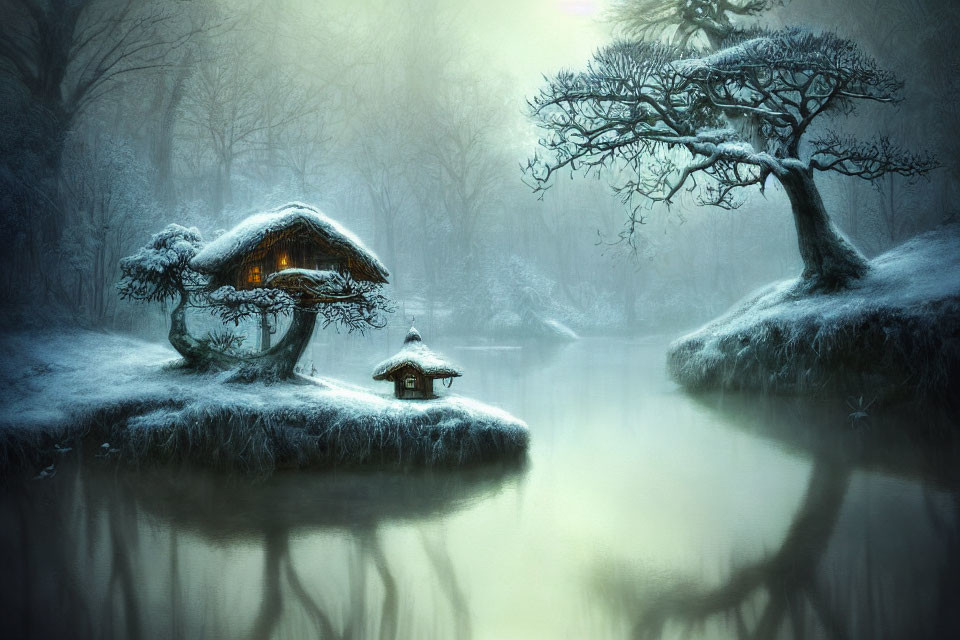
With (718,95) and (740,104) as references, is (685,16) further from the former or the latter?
(740,104)

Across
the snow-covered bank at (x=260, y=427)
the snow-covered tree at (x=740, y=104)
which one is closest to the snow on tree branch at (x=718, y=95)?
the snow-covered tree at (x=740, y=104)

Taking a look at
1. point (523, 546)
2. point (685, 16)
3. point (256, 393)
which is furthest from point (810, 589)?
point (685, 16)

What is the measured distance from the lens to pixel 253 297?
443cm

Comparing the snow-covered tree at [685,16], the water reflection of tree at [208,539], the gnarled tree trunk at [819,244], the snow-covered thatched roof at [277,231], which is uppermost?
the snow-covered tree at [685,16]

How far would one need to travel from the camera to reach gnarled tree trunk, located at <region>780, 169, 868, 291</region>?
626cm

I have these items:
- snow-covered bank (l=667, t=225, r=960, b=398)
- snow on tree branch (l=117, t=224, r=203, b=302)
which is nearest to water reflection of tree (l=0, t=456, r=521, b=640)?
snow on tree branch (l=117, t=224, r=203, b=302)

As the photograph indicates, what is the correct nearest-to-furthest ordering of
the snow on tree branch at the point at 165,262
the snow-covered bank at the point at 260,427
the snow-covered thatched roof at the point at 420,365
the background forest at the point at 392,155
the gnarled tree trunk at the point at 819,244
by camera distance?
1. the snow-covered bank at the point at 260,427
2. the snow-covered thatched roof at the point at 420,365
3. the snow on tree branch at the point at 165,262
4. the gnarled tree trunk at the point at 819,244
5. the background forest at the point at 392,155

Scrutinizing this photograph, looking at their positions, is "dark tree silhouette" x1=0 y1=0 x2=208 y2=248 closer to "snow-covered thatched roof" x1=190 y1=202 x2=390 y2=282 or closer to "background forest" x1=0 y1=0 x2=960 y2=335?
"background forest" x1=0 y1=0 x2=960 y2=335

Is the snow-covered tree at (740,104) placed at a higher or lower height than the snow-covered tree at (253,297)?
higher

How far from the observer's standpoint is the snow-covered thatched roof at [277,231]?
433 cm

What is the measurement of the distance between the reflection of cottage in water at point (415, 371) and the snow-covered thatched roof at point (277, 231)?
27.4 inches

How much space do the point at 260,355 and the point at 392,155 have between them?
8431 mm

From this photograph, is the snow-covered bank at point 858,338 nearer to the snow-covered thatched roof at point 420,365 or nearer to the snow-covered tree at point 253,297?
the snow-covered thatched roof at point 420,365

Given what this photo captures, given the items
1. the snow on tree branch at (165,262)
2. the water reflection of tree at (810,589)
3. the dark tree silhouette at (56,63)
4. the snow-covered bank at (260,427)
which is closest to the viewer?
the water reflection of tree at (810,589)
